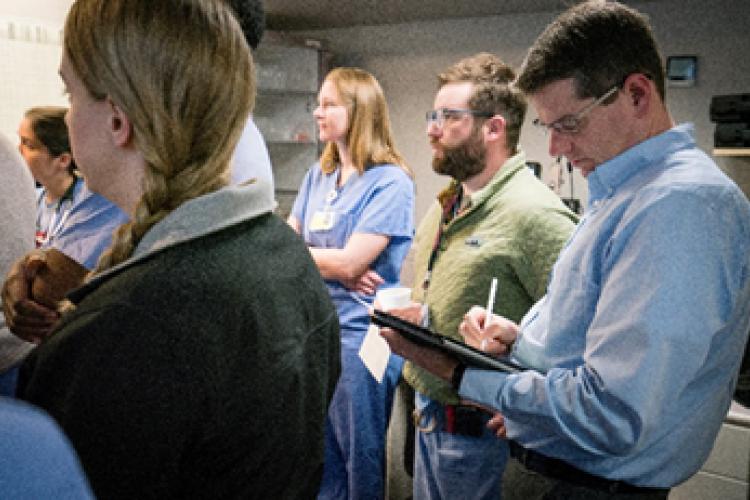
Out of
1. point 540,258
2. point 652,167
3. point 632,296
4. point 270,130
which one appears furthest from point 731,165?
point 270,130

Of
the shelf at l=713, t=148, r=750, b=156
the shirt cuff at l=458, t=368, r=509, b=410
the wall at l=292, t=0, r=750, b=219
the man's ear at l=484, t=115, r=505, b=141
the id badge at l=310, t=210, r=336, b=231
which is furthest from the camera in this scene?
the wall at l=292, t=0, r=750, b=219

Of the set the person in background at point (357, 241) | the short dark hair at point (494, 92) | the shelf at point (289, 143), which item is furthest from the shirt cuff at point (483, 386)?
the shelf at point (289, 143)

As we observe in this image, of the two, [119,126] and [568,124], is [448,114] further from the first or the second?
[119,126]

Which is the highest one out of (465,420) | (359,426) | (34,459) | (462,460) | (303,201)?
(34,459)

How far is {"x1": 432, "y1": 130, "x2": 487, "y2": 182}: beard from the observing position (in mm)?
1773

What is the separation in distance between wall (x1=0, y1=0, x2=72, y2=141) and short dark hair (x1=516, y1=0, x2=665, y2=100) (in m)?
2.22

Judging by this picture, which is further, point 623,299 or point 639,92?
point 639,92

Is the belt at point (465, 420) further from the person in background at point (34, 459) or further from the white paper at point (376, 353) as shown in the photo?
the person in background at point (34, 459)

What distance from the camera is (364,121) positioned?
7.51 ft

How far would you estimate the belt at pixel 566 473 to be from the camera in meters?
1.04

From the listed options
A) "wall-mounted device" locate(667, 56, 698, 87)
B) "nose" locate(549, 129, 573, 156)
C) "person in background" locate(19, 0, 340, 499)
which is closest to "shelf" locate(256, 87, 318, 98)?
"wall-mounted device" locate(667, 56, 698, 87)

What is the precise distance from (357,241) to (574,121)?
3.64ft

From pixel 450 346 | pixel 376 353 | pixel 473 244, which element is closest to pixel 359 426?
pixel 376 353

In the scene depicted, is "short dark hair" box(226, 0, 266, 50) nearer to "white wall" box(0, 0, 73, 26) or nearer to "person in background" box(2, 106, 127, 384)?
"person in background" box(2, 106, 127, 384)
